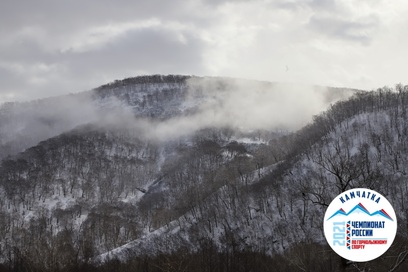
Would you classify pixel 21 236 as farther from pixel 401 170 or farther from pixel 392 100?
pixel 392 100

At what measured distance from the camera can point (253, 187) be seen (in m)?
160

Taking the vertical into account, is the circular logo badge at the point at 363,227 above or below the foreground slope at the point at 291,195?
above

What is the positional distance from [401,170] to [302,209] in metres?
36.9

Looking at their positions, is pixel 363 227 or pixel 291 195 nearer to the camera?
pixel 363 227

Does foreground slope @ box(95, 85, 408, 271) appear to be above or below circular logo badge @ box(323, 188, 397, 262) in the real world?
below

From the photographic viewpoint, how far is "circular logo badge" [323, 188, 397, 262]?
12039 mm

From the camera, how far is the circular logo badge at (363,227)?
12.0 meters

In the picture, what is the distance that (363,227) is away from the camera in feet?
39.8

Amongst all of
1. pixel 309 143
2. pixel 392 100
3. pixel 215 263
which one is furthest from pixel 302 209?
pixel 392 100

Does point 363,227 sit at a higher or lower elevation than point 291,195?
higher

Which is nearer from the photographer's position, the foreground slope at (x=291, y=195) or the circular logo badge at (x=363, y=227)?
the circular logo badge at (x=363, y=227)

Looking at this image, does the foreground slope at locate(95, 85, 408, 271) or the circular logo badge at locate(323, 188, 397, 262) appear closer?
the circular logo badge at locate(323, 188, 397, 262)

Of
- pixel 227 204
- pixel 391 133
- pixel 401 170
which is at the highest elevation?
pixel 391 133

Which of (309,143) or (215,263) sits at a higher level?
(309,143)
